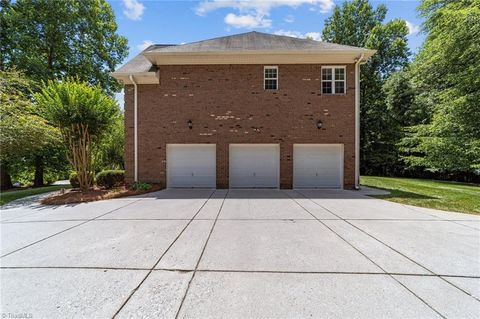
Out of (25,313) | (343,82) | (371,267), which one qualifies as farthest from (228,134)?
(25,313)

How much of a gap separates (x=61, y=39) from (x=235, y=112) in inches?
558

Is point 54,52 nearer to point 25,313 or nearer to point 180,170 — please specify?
point 180,170

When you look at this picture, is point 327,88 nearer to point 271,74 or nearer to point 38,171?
point 271,74

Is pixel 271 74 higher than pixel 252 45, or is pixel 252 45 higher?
pixel 252 45

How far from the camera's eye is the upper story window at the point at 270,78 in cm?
1094

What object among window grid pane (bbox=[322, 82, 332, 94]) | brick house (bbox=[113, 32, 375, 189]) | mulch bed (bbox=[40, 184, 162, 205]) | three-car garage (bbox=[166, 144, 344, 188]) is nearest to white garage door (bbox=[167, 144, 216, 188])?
three-car garage (bbox=[166, 144, 344, 188])

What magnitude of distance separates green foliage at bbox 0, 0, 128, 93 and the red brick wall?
29.3 ft

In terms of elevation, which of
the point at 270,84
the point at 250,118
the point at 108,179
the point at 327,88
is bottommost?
the point at 108,179

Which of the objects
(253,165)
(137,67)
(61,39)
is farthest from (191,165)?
(61,39)

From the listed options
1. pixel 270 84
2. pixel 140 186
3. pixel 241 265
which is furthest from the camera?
pixel 270 84

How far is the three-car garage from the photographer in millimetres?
11086

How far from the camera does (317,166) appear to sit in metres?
11.1

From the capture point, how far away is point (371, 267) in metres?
3.33

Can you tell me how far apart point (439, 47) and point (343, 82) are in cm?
724
